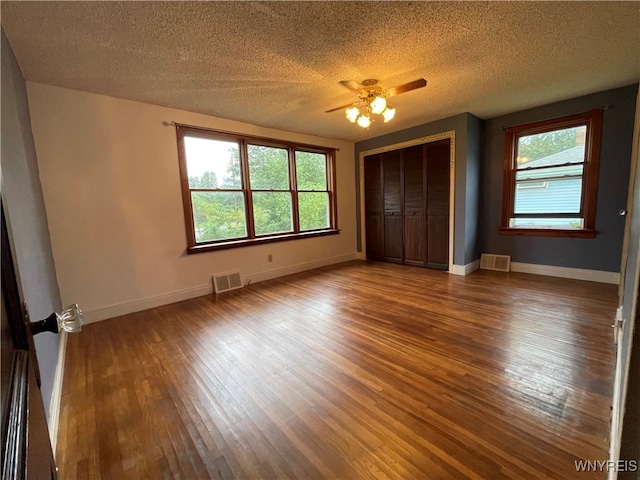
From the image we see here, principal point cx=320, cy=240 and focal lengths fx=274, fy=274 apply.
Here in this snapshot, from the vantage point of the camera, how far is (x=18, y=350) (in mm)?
619

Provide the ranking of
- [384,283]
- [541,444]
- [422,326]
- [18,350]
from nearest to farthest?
[18,350]
[541,444]
[422,326]
[384,283]

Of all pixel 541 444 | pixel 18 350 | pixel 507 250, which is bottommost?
pixel 541 444

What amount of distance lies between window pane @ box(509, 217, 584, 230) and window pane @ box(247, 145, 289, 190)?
12.4ft

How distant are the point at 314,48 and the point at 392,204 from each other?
A: 3457 millimetres

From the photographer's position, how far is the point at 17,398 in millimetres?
501

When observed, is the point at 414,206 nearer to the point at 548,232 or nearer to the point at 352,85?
the point at 548,232

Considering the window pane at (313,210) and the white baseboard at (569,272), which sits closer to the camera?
the white baseboard at (569,272)

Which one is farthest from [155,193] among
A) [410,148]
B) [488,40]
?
[410,148]

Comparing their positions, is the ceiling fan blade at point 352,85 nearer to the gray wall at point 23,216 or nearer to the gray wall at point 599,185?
the gray wall at point 23,216

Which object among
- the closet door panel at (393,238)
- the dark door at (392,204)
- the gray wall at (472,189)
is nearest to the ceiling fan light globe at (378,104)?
the gray wall at (472,189)

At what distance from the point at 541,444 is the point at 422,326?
1.29 metres

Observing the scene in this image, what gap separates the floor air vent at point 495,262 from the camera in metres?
4.41

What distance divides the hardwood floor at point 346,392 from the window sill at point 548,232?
3.16 ft

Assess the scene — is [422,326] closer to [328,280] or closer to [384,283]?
[384,283]
